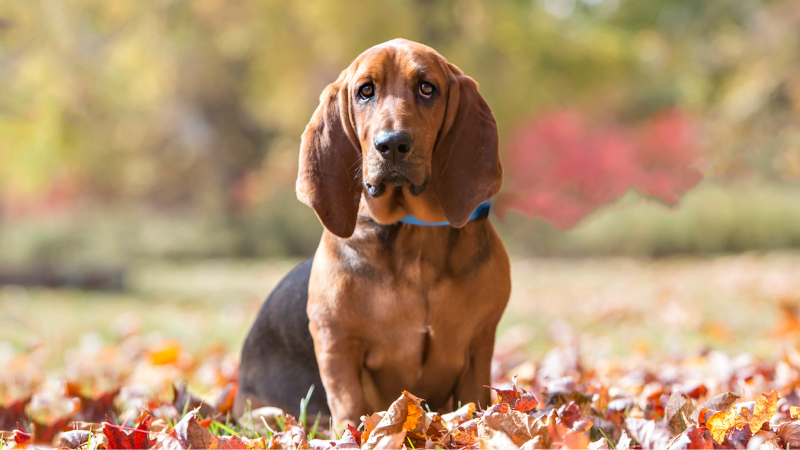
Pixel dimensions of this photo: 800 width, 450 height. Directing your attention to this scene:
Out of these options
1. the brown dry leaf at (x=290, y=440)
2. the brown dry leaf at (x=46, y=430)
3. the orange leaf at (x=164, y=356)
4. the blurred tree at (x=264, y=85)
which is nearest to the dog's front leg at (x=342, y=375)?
the brown dry leaf at (x=290, y=440)

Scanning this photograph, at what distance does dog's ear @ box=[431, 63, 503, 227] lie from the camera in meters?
2.37

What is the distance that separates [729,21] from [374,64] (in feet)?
64.7

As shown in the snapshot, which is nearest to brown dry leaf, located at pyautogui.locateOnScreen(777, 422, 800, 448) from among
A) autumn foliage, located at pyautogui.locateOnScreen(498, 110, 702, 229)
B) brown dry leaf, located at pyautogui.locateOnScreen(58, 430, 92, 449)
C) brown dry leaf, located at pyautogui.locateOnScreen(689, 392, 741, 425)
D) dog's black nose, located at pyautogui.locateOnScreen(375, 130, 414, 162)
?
brown dry leaf, located at pyautogui.locateOnScreen(689, 392, 741, 425)

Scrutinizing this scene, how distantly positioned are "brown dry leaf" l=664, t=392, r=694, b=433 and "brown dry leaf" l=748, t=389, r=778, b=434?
222mm

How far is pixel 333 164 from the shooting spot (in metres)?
2.44

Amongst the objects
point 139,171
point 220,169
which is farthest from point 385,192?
point 139,171

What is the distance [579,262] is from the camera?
44.8ft

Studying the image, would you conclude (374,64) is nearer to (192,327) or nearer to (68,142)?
(192,327)

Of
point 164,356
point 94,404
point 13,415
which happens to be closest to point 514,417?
point 94,404

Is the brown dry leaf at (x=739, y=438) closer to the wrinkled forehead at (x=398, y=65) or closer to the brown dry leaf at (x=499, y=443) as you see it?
the brown dry leaf at (x=499, y=443)

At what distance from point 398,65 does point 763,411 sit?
1.51 meters

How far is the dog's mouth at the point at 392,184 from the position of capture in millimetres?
2244

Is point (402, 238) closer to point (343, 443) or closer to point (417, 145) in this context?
point (417, 145)

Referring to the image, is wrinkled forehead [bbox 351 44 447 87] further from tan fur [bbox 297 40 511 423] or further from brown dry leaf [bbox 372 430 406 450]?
brown dry leaf [bbox 372 430 406 450]
